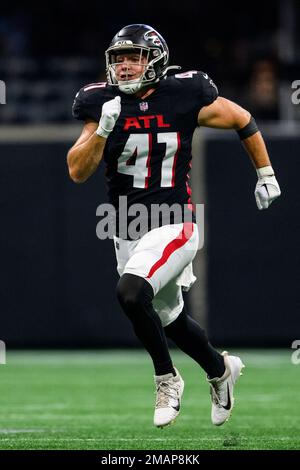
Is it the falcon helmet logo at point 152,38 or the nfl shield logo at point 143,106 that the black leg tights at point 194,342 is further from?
the falcon helmet logo at point 152,38

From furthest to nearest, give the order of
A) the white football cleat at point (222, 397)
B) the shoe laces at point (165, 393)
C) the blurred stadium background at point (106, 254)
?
the blurred stadium background at point (106, 254), the white football cleat at point (222, 397), the shoe laces at point (165, 393)

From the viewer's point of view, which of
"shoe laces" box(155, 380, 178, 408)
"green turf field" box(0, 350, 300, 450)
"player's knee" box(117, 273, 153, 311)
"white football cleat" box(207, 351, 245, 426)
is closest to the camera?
"player's knee" box(117, 273, 153, 311)

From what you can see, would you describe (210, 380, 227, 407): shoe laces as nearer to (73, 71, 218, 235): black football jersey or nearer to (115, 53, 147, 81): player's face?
(73, 71, 218, 235): black football jersey

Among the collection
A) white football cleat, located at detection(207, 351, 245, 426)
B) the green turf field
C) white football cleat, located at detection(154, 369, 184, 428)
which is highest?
white football cleat, located at detection(154, 369, 184, 428)

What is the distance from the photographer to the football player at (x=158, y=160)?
5418mm

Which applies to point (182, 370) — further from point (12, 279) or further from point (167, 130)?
point (167, 130)

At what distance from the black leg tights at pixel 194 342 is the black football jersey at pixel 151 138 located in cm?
58

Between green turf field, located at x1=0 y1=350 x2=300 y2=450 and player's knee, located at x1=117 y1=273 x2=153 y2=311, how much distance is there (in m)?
0.65

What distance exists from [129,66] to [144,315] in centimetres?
120

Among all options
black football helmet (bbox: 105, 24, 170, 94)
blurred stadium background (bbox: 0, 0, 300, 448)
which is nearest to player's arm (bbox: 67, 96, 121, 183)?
black football helmet (bbox: 105, 24, 170, 94)

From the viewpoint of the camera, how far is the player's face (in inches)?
219

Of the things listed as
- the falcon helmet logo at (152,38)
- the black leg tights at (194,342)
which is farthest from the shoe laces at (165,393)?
the falcon helmet logo at (152,38)

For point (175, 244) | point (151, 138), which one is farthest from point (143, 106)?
point (175, 244)
